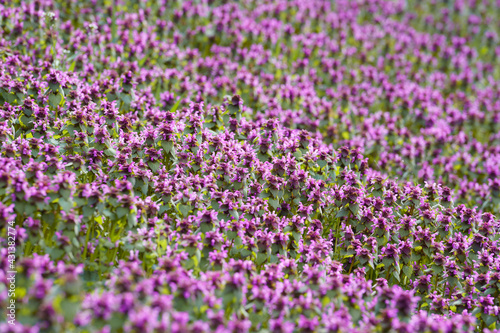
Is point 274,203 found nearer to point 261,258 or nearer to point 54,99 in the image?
point 261,258

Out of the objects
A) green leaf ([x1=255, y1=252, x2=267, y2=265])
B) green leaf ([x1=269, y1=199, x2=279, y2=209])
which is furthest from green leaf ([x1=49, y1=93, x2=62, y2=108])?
green leaf ([x1=255, y1=252, x2=267, y2=265])

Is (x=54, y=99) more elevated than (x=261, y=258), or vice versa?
(x=54, y=99)

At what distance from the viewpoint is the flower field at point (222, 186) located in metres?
3.90

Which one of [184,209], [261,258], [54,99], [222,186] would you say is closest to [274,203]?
[222,186]

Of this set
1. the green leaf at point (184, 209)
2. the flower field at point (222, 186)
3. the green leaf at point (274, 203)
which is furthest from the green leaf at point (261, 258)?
the green leaf at point (184, 209)

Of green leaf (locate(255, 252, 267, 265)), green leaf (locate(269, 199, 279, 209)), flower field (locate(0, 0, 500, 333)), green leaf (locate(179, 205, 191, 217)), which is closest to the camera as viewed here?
flower field (locate(0, 0, 500, 333))

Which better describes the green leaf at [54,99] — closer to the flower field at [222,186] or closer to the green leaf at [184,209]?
the flower field at [222,186]

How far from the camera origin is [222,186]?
17.9 ft

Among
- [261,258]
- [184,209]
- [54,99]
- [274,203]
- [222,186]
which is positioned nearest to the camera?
[261,258]

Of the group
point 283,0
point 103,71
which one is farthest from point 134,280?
point 283,0

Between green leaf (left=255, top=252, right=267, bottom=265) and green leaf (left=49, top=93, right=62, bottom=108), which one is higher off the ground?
green leaf (left=49, top=93, right=62, bottom=108)

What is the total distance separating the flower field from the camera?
12.8 ft

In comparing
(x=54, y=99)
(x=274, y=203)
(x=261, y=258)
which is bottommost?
(x=261, y=258)

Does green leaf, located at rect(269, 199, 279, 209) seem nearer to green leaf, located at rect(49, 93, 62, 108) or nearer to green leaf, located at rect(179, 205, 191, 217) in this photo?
green leaf, located at rect(179, 205, 191, 217)
